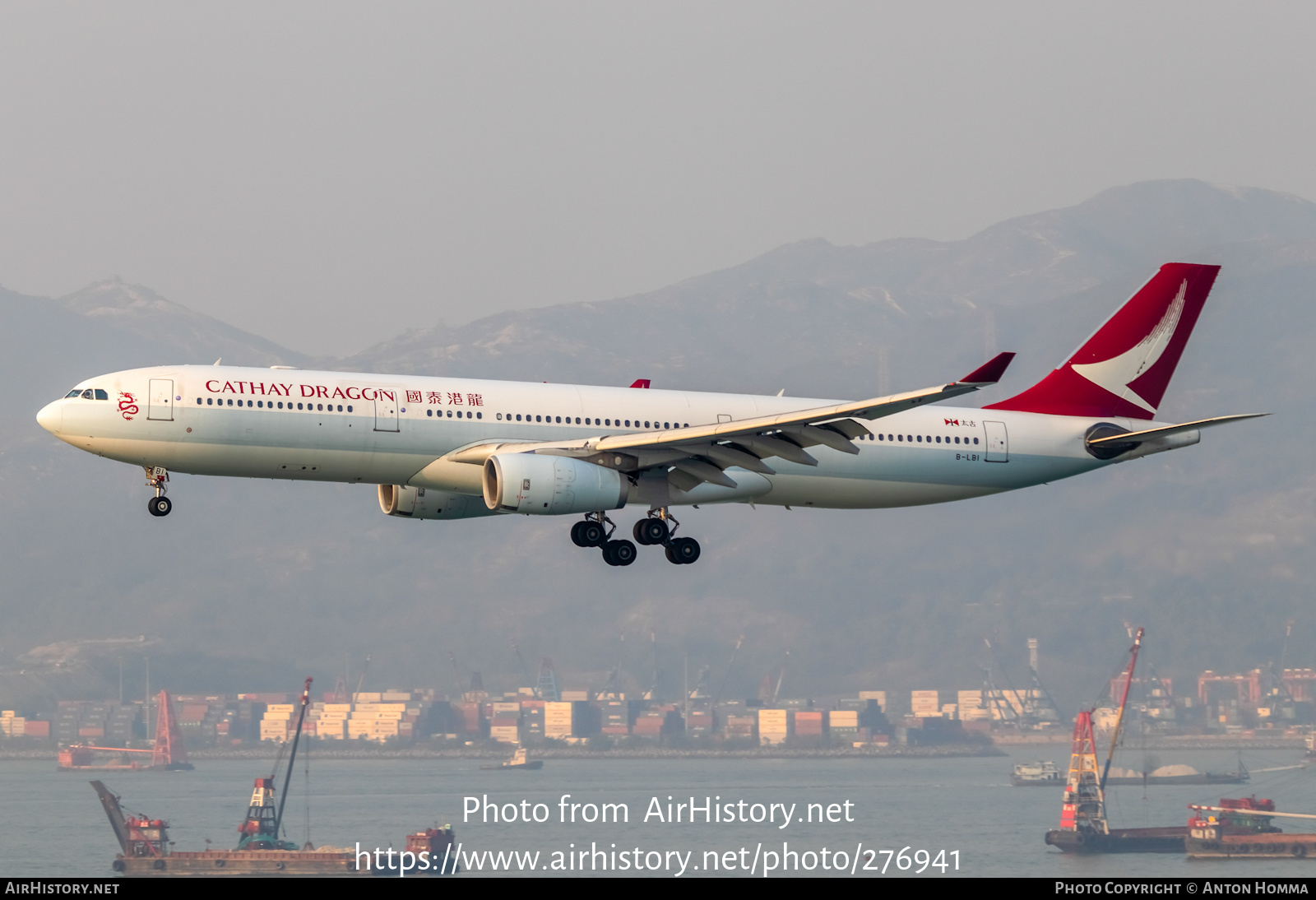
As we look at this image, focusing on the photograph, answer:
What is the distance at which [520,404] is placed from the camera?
167 ft

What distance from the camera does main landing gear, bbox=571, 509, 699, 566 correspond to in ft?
174

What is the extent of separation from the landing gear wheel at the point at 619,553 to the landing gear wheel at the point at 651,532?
2.13 ft

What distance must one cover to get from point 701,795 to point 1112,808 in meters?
44.1

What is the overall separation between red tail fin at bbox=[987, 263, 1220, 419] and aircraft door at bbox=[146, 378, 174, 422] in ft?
87.8

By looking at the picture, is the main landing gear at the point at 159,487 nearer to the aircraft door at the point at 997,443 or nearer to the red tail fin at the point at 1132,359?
the aircraft door at the point at 997,443

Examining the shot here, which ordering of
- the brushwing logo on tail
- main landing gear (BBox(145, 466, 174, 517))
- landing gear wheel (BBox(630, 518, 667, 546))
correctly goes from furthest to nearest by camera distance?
the brushwing logo on tail
landing gear wheel (BBox(630, 518, 667, 546))
main landing gear (BBox(145, 466, 174, 517))

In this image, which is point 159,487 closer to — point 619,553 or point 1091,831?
point 619,553

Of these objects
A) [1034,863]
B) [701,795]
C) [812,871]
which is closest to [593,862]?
[812,871]

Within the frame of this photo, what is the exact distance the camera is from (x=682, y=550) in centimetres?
5425

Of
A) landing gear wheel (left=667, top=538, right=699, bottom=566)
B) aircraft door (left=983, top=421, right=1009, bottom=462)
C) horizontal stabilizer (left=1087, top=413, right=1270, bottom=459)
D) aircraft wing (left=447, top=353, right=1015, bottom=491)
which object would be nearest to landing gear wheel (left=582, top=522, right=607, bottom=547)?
landing gear wheel (left=667, top=538, right=699, bottom=566)

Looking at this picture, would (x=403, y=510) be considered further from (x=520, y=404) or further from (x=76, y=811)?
(x=76, y=811)

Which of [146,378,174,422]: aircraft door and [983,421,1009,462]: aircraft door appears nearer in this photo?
[146,378,174,422]: aircraft door

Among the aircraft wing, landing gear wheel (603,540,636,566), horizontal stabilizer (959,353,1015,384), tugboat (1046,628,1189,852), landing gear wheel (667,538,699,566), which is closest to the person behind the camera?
horizontal stabilizer (959,353,1015,384)

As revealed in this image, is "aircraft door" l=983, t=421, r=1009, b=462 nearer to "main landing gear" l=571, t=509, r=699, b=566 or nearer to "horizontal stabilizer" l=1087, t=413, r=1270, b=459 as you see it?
"horizontal stabilizer" l=1087, t=413, r=1270, b=459
